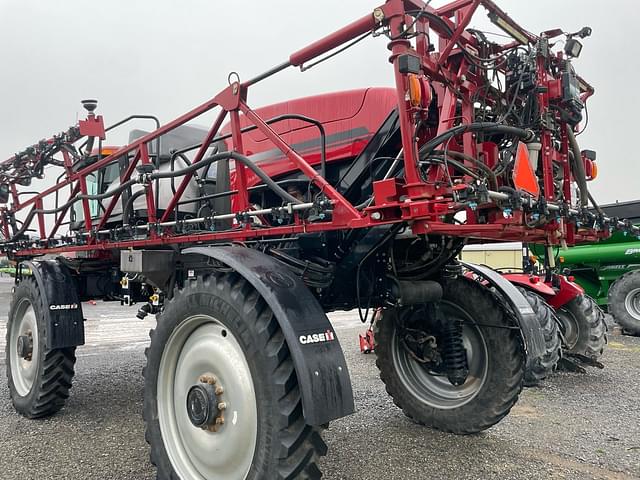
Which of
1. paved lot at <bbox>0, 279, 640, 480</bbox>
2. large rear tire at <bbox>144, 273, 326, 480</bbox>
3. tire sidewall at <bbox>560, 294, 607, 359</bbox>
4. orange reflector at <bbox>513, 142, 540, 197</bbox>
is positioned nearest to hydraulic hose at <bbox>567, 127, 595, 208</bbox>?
orange reflector at <bbox>513, 142, 540, 197</bbox>

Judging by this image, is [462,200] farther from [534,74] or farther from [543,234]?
[534,74]

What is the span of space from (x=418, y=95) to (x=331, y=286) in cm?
142

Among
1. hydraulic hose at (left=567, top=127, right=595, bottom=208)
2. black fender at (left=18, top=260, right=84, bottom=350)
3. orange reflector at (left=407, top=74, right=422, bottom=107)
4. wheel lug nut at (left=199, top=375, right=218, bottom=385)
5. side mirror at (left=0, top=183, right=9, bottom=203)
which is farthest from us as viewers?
side mirror at (left=0, top=183, right=9, bottom=203)

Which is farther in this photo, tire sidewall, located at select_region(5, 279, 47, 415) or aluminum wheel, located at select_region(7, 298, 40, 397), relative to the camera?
aluminum wheel, located at select_region(7, 298, 40, 397)

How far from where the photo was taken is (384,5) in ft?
8.69

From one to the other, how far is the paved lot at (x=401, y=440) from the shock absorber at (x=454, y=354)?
464 mm

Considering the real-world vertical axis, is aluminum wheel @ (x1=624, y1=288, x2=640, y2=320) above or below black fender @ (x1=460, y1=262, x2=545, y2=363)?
below

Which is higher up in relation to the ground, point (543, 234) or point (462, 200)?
point (462, 200)

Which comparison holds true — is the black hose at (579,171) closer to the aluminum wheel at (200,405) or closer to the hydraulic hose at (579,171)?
the hydraulic hose at (579,171)

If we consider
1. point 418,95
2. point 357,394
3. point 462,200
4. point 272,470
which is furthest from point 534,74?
point 357,394

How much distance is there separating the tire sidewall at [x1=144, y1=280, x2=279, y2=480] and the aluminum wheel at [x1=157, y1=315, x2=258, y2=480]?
0.04 meters

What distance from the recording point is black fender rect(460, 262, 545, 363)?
3.73 metres

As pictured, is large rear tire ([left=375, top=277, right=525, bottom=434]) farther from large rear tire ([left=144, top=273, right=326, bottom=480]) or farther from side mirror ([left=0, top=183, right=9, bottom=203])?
side mirror ([left=0, top=183, right=9, bottom=203])

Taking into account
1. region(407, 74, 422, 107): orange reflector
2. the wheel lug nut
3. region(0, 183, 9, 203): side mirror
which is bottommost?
the wheel lug nut
